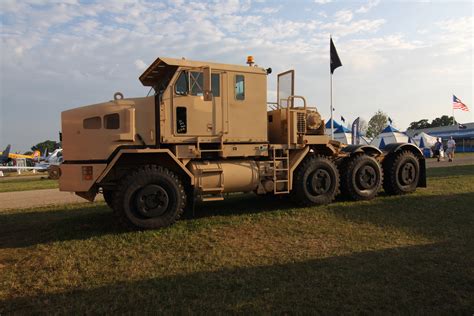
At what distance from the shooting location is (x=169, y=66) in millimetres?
7418

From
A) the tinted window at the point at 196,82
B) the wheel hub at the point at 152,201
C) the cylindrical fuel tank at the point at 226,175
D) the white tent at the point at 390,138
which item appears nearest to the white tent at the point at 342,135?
the white tent at the point at 390,138

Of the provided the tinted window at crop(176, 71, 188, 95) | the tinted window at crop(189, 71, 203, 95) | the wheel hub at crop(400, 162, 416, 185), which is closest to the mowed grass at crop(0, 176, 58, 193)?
the tinted window at crop(176, 71, 188, 95)

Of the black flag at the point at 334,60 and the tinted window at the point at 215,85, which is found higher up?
the black flag at the point at 334,60

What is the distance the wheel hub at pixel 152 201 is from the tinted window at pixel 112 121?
1.29 metres

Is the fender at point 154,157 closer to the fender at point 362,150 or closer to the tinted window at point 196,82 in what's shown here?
the tinted window at point 196,82

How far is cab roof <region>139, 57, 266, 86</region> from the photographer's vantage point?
24.2 feet

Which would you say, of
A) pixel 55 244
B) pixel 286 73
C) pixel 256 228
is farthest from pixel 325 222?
pixel 55 244

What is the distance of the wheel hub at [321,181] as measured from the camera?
877 centimetres

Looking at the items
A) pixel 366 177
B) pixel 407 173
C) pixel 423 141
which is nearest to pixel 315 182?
pixel 366 177

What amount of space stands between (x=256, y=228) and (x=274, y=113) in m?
3.21

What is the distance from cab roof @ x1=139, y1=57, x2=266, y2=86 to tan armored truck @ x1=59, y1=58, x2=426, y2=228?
0.08 feet

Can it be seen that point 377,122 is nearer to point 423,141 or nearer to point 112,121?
point 423,141

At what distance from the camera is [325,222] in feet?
24.0

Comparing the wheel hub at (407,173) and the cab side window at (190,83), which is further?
the wheel hub at (407,173)
